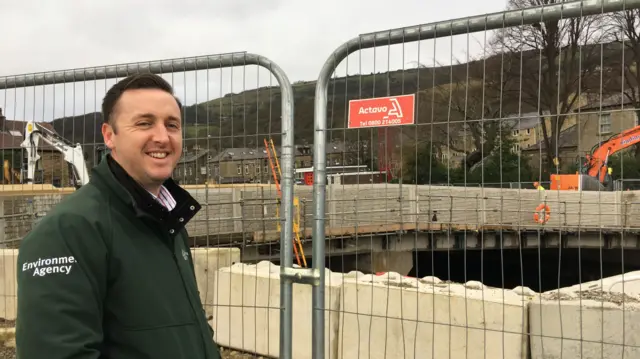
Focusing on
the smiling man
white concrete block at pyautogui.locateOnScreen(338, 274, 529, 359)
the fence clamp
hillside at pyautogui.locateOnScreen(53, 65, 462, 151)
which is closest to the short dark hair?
the smiling man

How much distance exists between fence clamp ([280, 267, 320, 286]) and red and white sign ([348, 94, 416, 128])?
961mm

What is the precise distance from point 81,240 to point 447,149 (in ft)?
9.21

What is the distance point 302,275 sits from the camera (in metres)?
3.04

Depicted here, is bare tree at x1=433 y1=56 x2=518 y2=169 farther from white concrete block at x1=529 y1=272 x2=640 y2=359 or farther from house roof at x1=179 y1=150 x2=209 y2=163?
house roof at x1=179 y1=150 x2=209 y2=163

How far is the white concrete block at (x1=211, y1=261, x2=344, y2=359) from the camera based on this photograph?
391cm

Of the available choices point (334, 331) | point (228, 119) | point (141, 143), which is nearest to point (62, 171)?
point (228, 119)

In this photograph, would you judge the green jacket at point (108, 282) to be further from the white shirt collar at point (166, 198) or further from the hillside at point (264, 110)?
the hillside at point (264, 110)

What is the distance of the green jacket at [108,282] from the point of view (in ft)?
3.88

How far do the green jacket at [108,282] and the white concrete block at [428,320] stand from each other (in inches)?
85.0

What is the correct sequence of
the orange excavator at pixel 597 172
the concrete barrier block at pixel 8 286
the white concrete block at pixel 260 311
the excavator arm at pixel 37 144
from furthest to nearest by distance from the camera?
1. the orange excavator at pixel 597 172
2. the concrete barrier block at pixel 8 286
3. the excavator arm at pixel 37 144
4. the white concrete block at pixel 260 311

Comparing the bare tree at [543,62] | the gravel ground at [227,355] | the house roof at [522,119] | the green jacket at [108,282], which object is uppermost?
the bare tree at [543,62]

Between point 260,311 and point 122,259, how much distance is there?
2.99 m

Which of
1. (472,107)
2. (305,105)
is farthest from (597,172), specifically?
(305,105)

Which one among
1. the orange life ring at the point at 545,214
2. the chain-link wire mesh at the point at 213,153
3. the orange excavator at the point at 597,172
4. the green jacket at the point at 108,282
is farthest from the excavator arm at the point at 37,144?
the orange excavator at the point at 597,172
